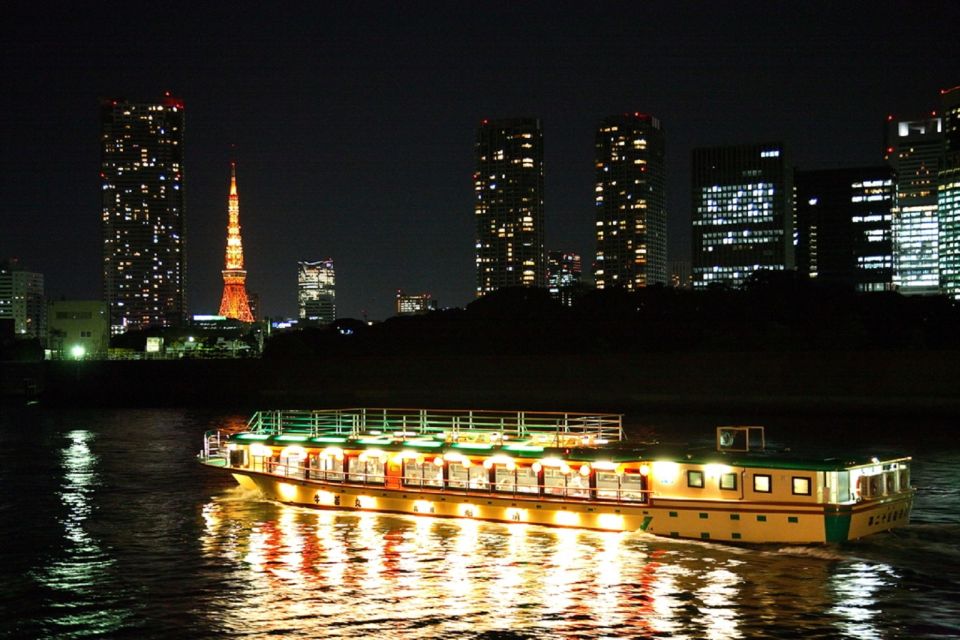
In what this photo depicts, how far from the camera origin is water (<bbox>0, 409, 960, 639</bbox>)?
90.0ft

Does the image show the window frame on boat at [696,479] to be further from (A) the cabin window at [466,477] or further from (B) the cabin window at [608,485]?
(A) the cabin window at [466,477]

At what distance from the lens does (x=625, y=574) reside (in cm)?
3241

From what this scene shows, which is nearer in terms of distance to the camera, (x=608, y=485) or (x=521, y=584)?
(x=521, y=584)

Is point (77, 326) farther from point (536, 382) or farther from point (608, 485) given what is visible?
point (608, 485)

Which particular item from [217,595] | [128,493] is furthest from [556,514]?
[128,493]

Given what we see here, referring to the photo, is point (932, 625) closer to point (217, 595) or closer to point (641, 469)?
point (641, 469)

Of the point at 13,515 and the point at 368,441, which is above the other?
the point at 368,441

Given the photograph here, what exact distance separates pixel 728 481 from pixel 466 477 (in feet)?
35.3

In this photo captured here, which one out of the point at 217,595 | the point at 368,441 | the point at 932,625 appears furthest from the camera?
the point at 368,441

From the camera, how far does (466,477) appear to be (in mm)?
41531

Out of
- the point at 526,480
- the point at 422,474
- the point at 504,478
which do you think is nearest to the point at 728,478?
the point at 526,480

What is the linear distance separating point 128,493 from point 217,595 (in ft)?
76.4

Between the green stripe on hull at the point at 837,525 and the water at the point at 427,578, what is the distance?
1.56ft

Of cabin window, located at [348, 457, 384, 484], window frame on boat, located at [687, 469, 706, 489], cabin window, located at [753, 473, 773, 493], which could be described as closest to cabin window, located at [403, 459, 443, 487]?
cabin window, located at [348, 457, 384, 484]
